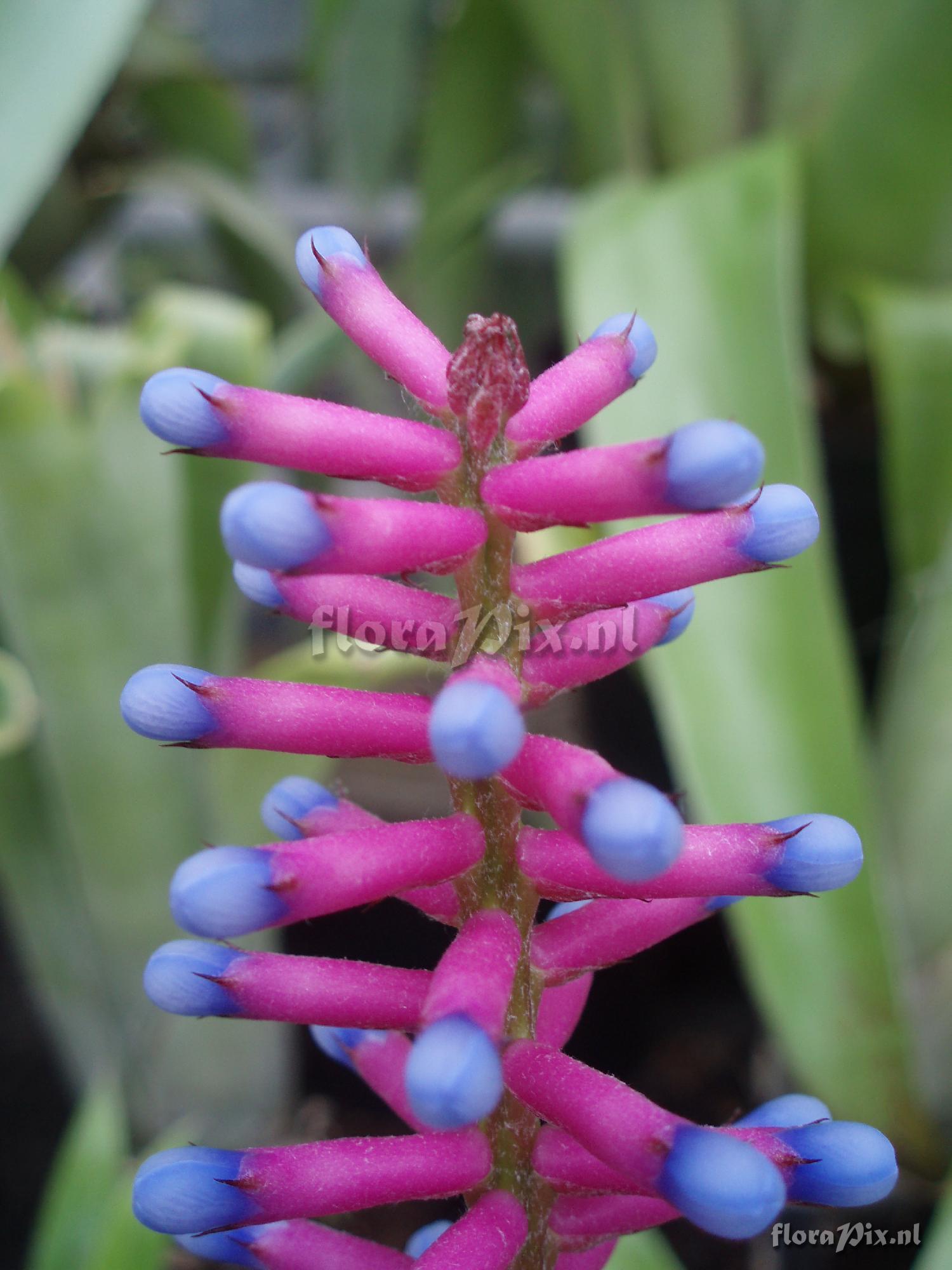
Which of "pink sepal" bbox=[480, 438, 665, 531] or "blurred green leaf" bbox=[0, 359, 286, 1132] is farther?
"blurred green leaf" bbox=[0, 359, 286, 1132]

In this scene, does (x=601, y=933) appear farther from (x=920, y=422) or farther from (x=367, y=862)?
(x=920, y=422)

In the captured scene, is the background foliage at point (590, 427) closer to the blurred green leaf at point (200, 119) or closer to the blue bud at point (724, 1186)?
the blurred green leaf at point (200, 119)

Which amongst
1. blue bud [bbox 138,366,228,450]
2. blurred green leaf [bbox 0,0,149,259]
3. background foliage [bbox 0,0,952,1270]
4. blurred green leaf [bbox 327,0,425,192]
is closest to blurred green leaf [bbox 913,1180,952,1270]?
background foliage [bbox 0,0,952,1270]

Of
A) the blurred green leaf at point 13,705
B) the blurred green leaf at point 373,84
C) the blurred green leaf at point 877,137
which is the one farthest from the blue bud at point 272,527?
the blurred green leaf at point 373,84

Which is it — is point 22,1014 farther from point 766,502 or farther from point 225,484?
point 766,502

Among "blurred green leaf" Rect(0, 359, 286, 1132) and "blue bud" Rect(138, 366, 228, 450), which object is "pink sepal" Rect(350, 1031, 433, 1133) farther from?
"blurred green leaf" Rect(0, 359, 286, 1132)
